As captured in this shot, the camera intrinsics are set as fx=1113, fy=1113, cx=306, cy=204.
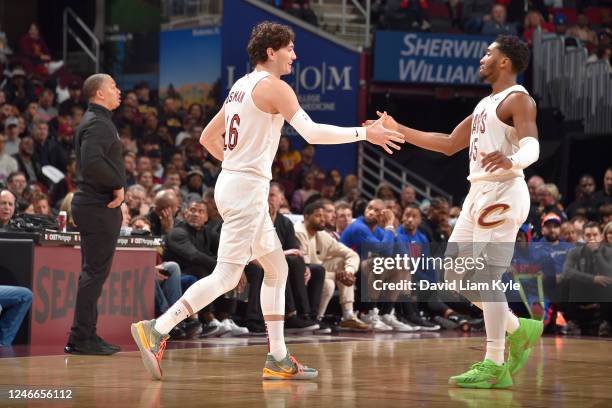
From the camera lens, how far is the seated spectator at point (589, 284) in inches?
495

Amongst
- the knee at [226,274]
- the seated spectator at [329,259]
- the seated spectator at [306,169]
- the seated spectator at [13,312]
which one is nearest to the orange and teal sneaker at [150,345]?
the knee at [226,274]

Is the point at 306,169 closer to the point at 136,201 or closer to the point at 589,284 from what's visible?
the point at 136,201

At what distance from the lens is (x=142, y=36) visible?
20156 millimetres

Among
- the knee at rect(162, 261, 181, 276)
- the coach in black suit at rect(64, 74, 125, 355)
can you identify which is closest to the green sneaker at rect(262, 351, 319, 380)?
the coach in black suit at rect(64, 74, 125, 355)

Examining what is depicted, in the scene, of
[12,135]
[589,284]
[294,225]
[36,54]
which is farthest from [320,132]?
[36,54]

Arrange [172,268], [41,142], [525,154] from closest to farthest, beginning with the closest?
[525,154]
[172,268]
[41,142]

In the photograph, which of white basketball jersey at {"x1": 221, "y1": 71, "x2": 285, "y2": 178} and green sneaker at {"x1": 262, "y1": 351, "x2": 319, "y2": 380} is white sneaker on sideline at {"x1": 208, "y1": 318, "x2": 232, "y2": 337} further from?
white basketball jersey at {"x1": 221, "y1": 71, "x2": 285, "y2": 178}

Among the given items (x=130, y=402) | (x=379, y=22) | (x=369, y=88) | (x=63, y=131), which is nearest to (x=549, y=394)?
(x=130, y=402)

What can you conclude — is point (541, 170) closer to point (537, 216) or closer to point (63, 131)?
point (537, 216)

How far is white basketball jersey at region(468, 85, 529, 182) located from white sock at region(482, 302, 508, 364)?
0.77 metres

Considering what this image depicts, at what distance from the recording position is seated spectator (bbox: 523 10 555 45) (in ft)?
66.0

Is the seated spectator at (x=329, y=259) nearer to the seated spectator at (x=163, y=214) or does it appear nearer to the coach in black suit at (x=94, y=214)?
the seated spectator at (x=163, y=214)

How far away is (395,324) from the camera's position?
12.6m

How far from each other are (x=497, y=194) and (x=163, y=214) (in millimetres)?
5528
